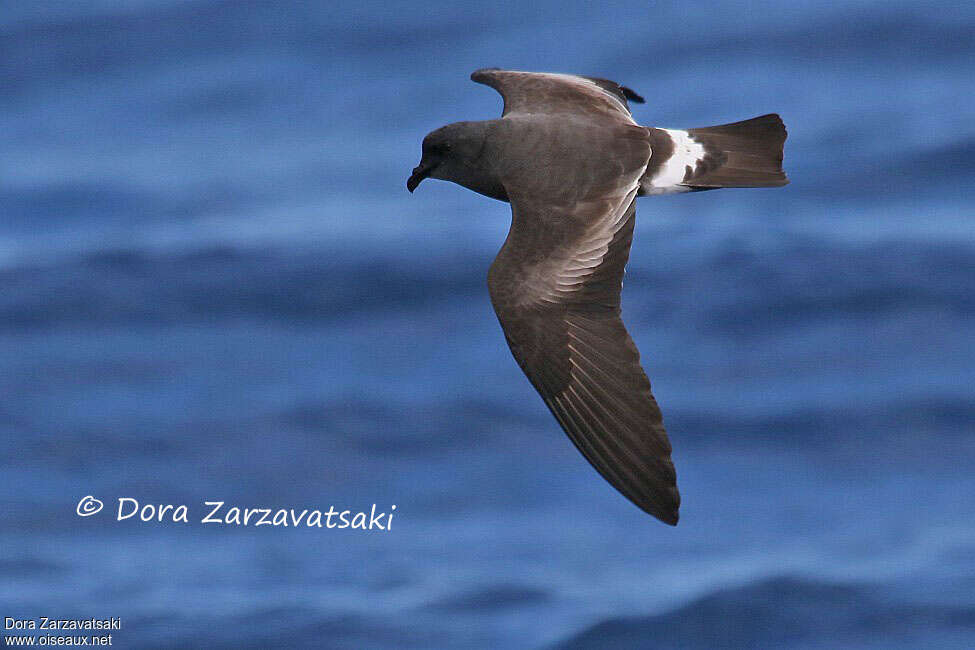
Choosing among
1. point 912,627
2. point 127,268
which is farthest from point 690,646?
point 127,268

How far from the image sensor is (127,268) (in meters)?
15.2

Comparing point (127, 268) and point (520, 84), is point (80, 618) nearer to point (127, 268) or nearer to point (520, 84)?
point (127, 268)

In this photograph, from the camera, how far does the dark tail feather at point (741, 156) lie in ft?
21.7

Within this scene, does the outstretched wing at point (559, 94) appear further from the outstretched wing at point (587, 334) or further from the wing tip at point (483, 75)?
the outstretched wing at point (587, 334)

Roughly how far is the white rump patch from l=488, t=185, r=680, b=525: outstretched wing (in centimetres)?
20

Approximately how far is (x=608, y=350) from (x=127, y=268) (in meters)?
→ 10.0

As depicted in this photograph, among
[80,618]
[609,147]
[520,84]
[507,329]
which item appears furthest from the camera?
[80,618]

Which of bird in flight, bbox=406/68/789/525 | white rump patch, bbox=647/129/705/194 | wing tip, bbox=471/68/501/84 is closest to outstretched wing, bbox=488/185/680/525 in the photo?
bird in flight, bbox=406/68/789/525

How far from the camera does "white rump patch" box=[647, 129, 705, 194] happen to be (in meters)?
6.55

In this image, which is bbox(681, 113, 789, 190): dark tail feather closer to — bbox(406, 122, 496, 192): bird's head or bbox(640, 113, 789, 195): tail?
bbox(640, 113, 789, 195): tail

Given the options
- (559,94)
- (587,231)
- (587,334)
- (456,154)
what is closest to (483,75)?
(559,94)

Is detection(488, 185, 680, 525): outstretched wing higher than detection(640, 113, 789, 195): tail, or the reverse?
detection(640, 113, 789, 195): tail

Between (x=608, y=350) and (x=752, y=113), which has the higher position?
(x=752, y=113)

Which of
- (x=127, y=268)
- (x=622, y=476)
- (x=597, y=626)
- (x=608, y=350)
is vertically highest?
(x=127, y=268)
